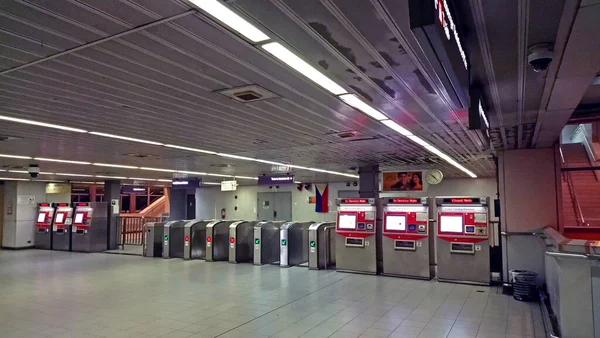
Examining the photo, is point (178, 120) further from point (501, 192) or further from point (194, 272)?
point (501, 192)

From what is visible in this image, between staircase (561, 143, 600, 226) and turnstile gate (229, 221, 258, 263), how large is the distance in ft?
30.4

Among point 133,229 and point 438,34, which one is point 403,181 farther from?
point 133,229

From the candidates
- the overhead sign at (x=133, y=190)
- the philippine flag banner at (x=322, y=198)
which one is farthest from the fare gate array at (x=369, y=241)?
the philippine flag banner at (x=322, y=198)

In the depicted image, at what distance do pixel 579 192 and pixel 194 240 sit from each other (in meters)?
13.4

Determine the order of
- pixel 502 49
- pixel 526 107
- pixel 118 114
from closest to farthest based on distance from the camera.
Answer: pixel 502 49 → pixel 526 107 → pixel 118 114

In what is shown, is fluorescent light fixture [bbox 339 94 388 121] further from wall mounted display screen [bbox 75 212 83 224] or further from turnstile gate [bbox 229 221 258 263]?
wall mounted display screen [bbox 75 212 83 224]

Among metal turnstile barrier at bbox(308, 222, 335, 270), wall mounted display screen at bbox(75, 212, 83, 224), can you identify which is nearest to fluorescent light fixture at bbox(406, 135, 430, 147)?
metal turnstile barrier at bbox(308, 222, 335, 270)

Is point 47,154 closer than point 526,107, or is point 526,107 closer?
point 526,107

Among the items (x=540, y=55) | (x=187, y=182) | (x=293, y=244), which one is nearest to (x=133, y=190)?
(x=187, y=182)

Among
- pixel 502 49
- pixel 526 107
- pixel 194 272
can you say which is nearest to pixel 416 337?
pixel 526 107

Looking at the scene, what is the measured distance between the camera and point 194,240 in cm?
1242

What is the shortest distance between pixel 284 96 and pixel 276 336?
2.90 metres

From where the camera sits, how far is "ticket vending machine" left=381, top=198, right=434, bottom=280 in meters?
8.68

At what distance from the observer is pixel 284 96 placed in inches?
172
